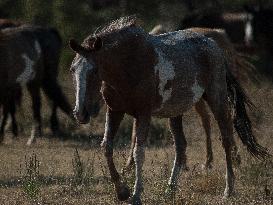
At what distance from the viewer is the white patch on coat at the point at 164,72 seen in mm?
7215

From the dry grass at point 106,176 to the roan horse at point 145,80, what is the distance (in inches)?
8.5

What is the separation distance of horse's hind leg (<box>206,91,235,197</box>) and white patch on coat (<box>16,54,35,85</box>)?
559 centimetres

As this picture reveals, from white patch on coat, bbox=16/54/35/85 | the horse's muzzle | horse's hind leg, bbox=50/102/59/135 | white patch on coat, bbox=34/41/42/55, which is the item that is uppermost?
the horse's muzzle

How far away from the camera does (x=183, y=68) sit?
7.59m

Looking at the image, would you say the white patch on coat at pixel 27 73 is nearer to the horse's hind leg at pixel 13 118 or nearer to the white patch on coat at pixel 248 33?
the horse's hind leg at pixel 13 118

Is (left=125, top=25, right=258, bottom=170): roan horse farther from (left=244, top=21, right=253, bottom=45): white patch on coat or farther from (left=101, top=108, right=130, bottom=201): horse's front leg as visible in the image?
(left=244, top=21, right=253, bottom=45): white patch on coat

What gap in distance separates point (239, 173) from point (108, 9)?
455 inches

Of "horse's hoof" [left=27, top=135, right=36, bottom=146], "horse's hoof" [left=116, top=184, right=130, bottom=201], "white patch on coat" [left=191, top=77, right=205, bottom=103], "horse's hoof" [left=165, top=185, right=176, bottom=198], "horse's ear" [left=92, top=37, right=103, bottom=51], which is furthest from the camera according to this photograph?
"horse's hoof" [left=27, top=135, right=36, bottom=146]

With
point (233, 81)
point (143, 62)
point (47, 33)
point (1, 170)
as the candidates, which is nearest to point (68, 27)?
point (47, 33)

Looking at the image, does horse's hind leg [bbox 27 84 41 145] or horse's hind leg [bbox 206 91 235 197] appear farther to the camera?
horse's hind leg [bbox 27 84 41 145]

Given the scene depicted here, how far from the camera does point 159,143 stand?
12117 mm

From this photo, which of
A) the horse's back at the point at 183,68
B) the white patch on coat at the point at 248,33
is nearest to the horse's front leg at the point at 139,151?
the horse's back at the point at 183,68

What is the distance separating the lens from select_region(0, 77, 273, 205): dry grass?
7.52m

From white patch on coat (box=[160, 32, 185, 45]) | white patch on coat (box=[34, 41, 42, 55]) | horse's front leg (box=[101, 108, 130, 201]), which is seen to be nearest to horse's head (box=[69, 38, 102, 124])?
horse's front leg (box=[101, 108, 130, 201])
